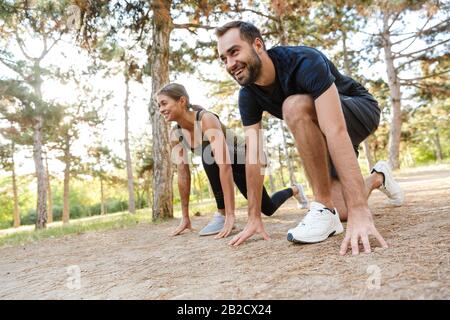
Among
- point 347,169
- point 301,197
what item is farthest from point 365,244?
point 301,197

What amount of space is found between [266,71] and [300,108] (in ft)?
0.99

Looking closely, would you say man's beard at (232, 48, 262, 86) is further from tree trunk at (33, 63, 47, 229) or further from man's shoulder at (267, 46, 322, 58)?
tree trunk at (33, 63, 47, 229)

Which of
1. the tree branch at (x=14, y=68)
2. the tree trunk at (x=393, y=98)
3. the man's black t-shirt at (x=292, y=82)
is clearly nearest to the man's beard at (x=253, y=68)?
the man's black t-shirt at (x=292, y=82)

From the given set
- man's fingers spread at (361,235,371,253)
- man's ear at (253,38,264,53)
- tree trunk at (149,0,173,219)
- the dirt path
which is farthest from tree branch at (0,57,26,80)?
man's fingers spread at (361,235,371,253)

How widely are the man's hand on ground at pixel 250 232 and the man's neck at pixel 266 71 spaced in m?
0.86

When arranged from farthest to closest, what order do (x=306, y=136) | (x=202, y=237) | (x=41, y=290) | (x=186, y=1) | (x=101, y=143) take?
(x=101, y=143)
(x=186, y=1)
(x=202, y=237)
(x=306, y=136)
(x=41, y=290)

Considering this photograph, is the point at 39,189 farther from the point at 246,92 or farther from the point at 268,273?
the point at 268,273

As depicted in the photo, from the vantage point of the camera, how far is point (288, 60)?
1868 mm

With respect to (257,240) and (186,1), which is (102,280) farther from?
(186,1)

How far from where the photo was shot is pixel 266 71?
1.91 metres

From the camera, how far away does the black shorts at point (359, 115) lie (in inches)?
86.1

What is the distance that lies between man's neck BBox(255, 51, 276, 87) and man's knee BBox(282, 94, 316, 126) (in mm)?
181

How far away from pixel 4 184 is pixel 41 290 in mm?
28561

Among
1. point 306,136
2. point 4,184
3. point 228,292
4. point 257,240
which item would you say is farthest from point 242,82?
point 4,184
